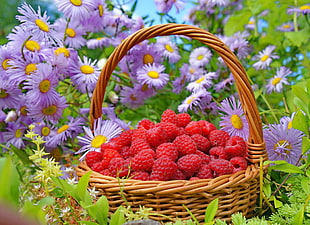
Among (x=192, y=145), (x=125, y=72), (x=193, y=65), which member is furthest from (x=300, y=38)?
(x=192, y=145)

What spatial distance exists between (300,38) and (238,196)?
0.96 metres

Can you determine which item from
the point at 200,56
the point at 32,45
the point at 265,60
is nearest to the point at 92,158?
the point at 32,45

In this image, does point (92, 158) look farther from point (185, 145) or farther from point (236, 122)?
point (236, 122)

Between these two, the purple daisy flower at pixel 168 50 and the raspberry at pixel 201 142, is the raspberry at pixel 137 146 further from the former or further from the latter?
the purple daisy flower at pixel 168 50

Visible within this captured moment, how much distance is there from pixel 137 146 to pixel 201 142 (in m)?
0.14

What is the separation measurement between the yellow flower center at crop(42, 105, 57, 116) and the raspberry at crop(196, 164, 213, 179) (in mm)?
489

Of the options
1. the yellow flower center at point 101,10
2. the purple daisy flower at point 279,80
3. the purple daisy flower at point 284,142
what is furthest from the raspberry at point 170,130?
the purple daisy flower at point 279,80

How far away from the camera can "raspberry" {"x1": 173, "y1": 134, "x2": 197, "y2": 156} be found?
0.74m

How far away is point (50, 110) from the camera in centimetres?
102

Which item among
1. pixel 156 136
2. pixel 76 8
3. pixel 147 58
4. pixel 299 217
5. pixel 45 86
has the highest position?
pixel 76 8

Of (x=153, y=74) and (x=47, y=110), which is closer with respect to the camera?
(x=47, y=110)

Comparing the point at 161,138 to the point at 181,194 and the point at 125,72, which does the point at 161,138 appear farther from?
the point at 125,72

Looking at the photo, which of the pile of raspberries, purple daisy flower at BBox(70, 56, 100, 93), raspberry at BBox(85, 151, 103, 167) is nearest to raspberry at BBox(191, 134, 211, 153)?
the pile of raspberries

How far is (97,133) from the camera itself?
0.90m
